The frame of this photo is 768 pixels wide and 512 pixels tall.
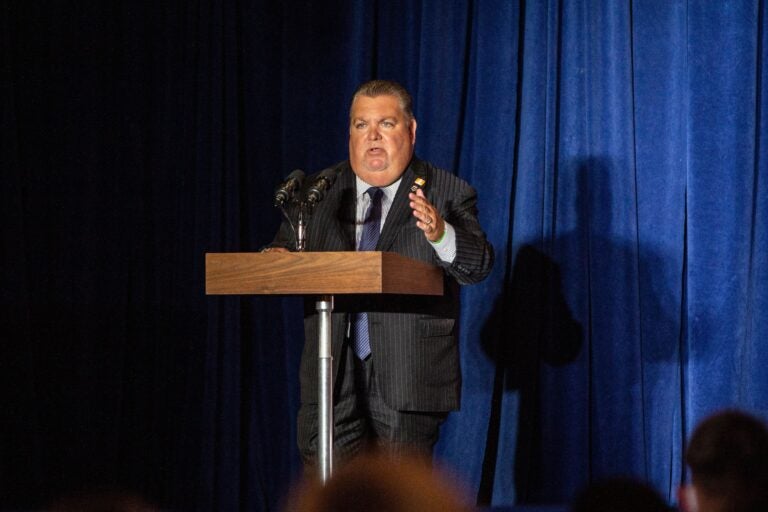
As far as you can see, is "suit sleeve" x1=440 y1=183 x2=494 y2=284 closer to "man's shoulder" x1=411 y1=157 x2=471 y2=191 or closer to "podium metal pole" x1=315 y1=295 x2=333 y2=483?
"man's shoulder" x1=411 y1=157 x2=471 y2=191

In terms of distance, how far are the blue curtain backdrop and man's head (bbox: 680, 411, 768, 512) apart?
2.90 metres

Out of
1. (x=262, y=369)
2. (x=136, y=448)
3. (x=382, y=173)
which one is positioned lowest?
(x=136, y=448)

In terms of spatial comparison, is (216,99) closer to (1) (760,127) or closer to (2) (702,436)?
(1) (760,127)

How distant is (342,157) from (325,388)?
2098mm

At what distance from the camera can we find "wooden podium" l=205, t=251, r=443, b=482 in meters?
2.30

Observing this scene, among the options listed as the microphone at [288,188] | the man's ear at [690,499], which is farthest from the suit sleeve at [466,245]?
the man's ear at [690,499]

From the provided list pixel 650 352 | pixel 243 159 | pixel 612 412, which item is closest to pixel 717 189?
pixel 650 352

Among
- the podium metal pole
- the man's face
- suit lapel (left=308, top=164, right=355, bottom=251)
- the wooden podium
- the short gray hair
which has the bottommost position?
the podium metal pole

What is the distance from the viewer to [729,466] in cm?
112

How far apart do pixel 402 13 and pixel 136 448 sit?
7.38ft

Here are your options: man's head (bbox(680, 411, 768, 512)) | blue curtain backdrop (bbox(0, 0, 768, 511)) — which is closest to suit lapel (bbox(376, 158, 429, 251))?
blue curtain backdrop (bbox(0, 0, 768, 511))

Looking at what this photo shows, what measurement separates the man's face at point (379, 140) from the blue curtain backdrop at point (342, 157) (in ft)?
4.64

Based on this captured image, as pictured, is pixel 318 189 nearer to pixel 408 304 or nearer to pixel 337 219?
pixel 337 219

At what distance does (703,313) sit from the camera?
3.94 m
